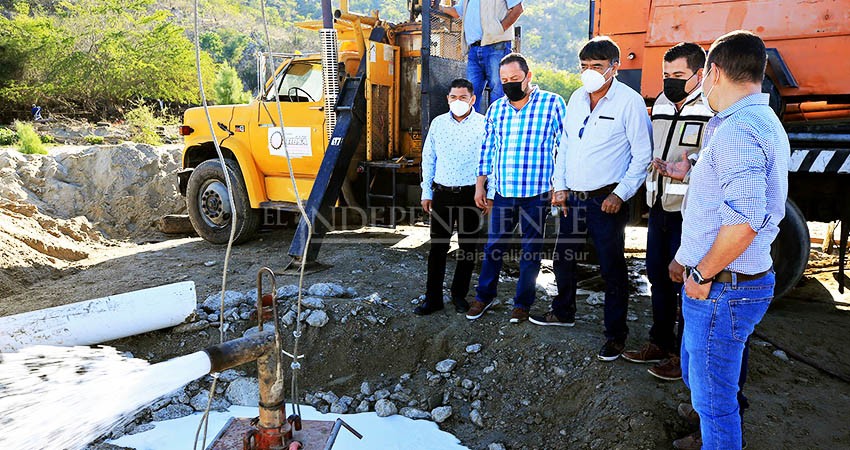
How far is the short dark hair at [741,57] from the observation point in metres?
2.14

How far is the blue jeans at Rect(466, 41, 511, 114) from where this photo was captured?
560 centimetres

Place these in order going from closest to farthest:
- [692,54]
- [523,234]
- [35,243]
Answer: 1. [692,54]
2. [523,234]
3. [35,243]

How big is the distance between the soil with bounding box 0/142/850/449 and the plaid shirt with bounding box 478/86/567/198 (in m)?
0.99

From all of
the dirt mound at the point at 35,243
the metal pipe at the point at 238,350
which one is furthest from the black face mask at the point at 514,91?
the dirt mound at the point at 35,243

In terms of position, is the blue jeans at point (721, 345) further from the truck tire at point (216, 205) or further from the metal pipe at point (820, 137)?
the truck tire at point (216, 205)

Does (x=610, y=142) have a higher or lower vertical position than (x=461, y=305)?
higher

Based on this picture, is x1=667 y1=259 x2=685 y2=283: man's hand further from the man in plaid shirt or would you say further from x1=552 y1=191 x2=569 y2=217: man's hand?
the man in plaid shirt

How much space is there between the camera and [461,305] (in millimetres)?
4688

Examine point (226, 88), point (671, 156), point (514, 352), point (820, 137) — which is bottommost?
point (514, 352)

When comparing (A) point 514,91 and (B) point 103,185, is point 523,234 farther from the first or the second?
(B) point 103,185

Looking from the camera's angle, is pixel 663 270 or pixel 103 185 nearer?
pixel 663 270

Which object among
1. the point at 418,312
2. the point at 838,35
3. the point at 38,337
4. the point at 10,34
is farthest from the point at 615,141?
the point at 10,34

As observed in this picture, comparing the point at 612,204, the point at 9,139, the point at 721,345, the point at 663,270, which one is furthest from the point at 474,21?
the point at 9,139

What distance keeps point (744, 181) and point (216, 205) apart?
21.7ft
